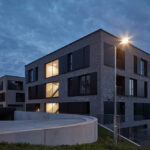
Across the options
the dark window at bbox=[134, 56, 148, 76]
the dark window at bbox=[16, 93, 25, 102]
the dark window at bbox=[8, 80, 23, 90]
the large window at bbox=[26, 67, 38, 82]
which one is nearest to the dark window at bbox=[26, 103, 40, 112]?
the large window at bbox=[26, 67, 38, 82]

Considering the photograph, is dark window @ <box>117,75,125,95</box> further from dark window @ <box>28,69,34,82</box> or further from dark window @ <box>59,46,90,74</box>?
dark window @ <box>28,69,34,82</box>

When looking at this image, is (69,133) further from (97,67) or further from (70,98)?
(70,98)

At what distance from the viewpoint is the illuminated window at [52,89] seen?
2610 centimetres

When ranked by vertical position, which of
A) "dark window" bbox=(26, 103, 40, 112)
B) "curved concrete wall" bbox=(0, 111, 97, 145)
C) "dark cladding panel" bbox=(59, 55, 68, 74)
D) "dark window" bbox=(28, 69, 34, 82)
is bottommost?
"dark window" bbox=(26, 103, 40, 112)

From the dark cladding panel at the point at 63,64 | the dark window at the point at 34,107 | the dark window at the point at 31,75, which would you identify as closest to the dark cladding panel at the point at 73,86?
the dark cladding panel at the point at 63,64

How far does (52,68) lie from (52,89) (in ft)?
11.8

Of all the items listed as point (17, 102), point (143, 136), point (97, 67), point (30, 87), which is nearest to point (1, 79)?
point (17, 102)

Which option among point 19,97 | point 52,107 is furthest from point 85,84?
point 19,97

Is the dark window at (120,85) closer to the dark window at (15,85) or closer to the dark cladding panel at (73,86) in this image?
the dark cladding panel at (73,86)

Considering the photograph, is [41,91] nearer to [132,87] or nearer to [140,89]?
[132,87]

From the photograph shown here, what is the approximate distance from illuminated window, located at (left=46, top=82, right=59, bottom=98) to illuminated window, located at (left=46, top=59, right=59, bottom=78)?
164 cm

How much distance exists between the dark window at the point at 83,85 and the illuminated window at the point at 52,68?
4.61 m

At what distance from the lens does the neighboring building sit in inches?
1802

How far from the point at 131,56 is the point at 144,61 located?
4.79 meters
